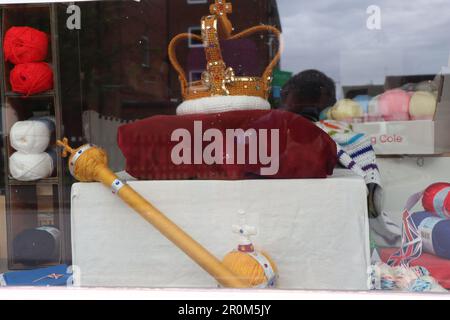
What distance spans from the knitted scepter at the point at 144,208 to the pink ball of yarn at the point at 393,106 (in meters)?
1.14

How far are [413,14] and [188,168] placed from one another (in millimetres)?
1152

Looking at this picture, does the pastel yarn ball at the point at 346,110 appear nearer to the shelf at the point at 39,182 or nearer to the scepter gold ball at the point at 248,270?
the scepter gold ball at the point at 248,270

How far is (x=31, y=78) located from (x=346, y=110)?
1395 millimetres

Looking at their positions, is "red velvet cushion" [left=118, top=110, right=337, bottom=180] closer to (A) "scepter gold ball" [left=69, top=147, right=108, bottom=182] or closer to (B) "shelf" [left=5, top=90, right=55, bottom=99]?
(A) "scepter gold ball" [left=69, top=147, right=108, bottom=182]

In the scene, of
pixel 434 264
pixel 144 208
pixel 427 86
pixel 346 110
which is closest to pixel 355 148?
pixel 346 110

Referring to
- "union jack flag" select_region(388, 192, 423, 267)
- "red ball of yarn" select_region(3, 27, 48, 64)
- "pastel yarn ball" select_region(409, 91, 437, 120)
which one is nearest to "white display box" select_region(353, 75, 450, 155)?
"pastel yarn ball" select_region(409, 91, 437, 120)

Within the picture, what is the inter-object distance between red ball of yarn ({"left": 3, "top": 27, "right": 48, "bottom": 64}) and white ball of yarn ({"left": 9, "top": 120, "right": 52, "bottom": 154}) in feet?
0.91

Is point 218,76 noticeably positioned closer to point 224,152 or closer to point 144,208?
point 224,152

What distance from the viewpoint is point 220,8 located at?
199cm

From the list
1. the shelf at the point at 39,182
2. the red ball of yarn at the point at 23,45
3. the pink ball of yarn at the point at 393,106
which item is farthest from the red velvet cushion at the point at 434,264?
the red ball of yarn at the point at 23,45

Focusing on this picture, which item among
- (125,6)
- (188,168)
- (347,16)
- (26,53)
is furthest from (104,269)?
(347,16)

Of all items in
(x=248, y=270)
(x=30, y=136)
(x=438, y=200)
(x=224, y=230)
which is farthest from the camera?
(x=30, y=136)

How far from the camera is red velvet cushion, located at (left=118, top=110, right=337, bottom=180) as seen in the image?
1.70 meters
